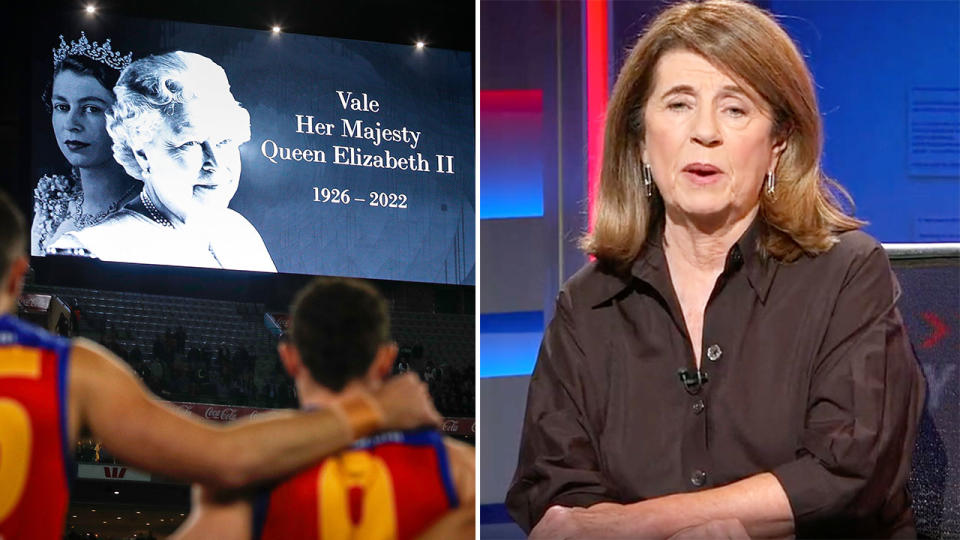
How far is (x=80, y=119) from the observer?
2383mm

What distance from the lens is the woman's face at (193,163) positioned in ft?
8.02

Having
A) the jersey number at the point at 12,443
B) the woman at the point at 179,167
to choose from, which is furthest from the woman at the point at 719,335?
the jersey number at the point at 12,443

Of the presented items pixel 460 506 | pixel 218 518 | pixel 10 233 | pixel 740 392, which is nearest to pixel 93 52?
pixel 10 233

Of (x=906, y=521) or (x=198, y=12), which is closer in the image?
(x=906, y=521)

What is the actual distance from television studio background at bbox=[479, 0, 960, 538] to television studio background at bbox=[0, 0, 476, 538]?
5.0 inches

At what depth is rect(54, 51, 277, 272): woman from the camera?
2.41m

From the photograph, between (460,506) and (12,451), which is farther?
(460,506)

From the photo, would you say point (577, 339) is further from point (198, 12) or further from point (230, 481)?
point (198, 12)

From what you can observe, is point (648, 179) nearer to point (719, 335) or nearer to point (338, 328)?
point (719, 335)

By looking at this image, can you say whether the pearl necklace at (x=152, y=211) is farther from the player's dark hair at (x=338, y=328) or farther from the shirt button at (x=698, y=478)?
the shirt button at (x=698, y=478)

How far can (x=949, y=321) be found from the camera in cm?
216

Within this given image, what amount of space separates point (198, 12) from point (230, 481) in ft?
3.32

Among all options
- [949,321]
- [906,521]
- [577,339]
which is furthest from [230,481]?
[949,321]

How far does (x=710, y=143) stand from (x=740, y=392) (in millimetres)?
485
